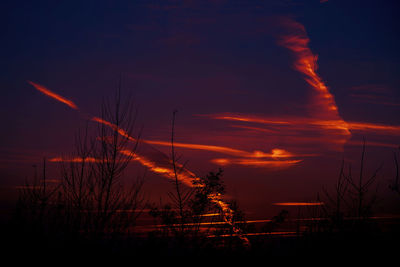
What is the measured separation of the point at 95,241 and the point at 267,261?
341 cm

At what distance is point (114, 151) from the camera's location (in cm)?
1098

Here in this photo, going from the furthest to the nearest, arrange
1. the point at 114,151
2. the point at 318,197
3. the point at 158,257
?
the point at 318,197 → the point at 114,151 → the point at 158,257

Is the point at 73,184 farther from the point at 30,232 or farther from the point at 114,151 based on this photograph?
the point at 30,232

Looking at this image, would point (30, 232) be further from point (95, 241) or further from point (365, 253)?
point (365, 253)

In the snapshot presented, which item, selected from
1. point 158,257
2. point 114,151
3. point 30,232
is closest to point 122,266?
point 158,257

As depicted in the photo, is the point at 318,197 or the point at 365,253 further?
the point at 318,197

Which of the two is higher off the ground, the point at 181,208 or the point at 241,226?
the point at 181,208

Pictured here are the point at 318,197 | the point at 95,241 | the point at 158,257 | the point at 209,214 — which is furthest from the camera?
the point at 209,214

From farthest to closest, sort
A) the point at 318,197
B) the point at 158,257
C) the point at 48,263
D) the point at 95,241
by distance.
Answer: the point at 318,197
the point at 95,241
the point at 158,257
the point at 48,263

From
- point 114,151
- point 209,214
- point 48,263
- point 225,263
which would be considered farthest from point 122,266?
point 209,214

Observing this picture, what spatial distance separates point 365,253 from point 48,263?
6.14 meters

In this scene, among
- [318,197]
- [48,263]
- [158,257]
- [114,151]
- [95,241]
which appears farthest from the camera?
[318,197]

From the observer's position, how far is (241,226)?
14.0 metres

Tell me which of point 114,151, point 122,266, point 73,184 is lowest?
point 122,266
